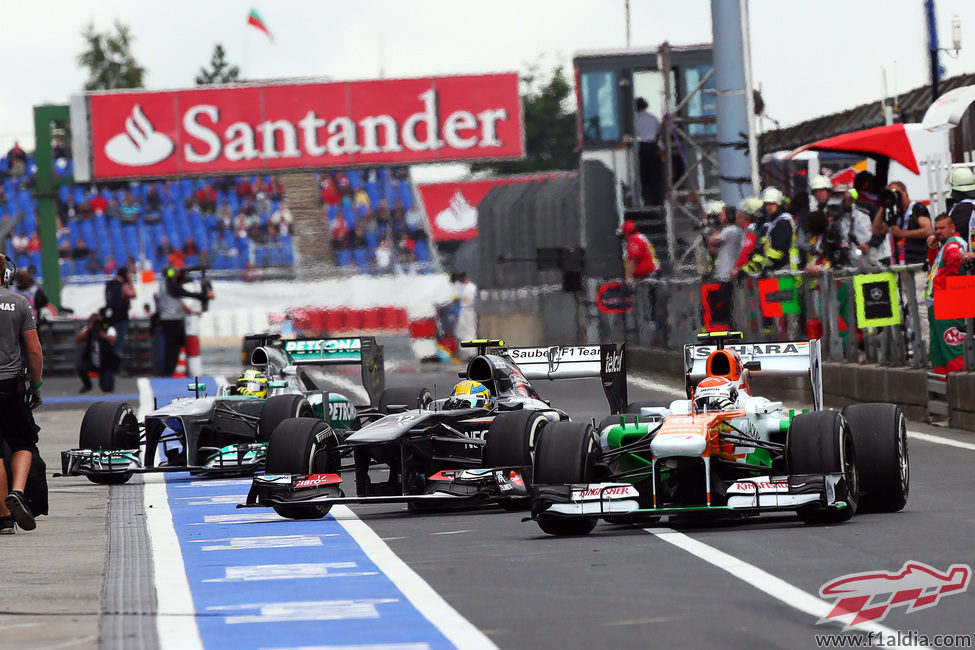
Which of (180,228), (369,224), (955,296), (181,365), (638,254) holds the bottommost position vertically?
(181,365)

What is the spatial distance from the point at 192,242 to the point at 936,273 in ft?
132

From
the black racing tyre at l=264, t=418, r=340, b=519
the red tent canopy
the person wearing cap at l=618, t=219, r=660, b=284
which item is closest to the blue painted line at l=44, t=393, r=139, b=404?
the person wearing cap at l=618, t=219, r=660, b=284

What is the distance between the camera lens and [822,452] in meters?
10.9

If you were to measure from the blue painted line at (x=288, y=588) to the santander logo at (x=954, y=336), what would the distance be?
8.01 m

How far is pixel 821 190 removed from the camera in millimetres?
21844

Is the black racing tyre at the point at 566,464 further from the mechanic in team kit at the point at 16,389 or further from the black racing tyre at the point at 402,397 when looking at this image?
the black racing tyre at the point at 402,397

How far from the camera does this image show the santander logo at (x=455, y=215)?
258ft

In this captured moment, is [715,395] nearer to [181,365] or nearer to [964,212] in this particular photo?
[964,212]

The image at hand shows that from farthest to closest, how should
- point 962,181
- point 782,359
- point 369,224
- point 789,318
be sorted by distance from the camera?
point 369,224 < point 789,318 < point 962,181 < point 782,359

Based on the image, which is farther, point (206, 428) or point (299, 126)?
point (299, 126)

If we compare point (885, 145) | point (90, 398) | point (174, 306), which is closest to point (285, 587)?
point (885, 145)

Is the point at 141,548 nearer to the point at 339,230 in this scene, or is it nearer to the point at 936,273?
the point at 936,273

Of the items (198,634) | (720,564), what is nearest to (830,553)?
(720,564)

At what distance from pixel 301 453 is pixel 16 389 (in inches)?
74.6
